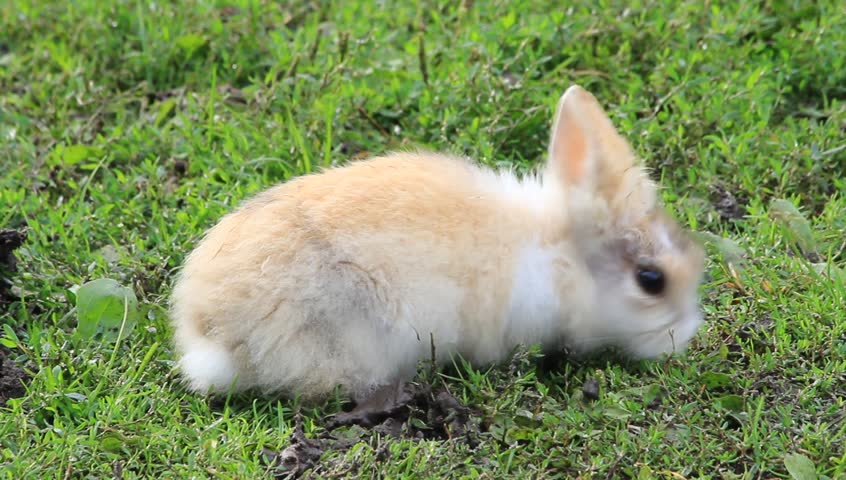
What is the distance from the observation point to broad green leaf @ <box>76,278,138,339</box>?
391 cm

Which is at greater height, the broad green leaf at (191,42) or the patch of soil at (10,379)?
the broad green leaf at (191,42)

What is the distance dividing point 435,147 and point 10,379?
196 cm

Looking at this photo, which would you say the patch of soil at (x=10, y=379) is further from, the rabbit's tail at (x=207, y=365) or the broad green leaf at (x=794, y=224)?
the broad green leaf at (x=794, y=224)

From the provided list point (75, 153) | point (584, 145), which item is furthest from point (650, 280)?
point (75, 153)

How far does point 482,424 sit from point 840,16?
297 centimetres

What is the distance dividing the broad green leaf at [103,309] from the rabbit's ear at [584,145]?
4.89ft

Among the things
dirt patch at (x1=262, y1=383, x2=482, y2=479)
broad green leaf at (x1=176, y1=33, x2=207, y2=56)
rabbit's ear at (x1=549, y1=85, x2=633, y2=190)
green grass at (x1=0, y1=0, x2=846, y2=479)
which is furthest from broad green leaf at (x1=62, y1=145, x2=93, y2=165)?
rabbit's ear at (x1=549, y1=85, x2=633, y2=190)

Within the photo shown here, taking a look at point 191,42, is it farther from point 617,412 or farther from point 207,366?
point 617,412

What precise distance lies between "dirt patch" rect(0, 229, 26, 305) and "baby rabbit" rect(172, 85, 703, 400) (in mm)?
723

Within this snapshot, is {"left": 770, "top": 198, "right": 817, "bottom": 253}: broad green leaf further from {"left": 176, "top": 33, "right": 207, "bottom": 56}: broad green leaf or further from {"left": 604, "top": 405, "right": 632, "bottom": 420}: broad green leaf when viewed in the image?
{"left": 176, "top": 33, "right": 207, "bottom": 56}: broad green leaf

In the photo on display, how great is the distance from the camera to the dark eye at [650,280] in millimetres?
3791

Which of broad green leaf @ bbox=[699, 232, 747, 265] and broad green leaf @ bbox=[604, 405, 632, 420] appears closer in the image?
broad green leaf @ bbox=[604, 405, 632, 420]

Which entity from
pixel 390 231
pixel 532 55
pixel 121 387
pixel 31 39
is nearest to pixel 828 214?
pixel 532 55

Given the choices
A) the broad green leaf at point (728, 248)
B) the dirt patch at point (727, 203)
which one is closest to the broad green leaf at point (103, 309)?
the broad green leaf at point (728, 248)
